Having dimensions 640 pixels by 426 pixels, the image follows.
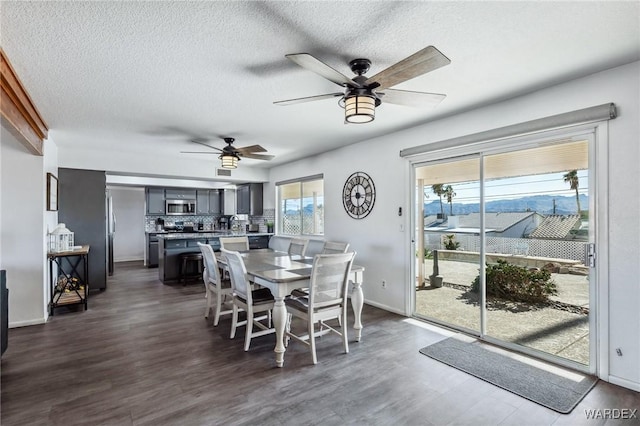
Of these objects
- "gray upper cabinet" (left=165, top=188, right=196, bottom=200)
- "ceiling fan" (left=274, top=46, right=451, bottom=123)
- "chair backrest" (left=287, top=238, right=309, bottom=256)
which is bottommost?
"chair backrest" (left=287, top=238, right=309, bottom=256)

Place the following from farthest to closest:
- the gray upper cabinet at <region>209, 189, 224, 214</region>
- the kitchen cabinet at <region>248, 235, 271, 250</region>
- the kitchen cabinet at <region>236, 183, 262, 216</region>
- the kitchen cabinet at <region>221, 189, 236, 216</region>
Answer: the kitchen cabinet at <region>221, 189, 236, 216</region>
the gray upper cabinet at <region>209, 189, 224, 214</region>
the kitchen cabinet at <region>236, 183, 262, 216</region>
the kitchen cabinet at <region>248, 235, 271, 250</region>

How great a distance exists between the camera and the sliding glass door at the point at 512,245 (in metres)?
2.71

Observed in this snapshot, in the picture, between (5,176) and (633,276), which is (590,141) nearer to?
(633,276)

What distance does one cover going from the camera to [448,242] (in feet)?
12.2

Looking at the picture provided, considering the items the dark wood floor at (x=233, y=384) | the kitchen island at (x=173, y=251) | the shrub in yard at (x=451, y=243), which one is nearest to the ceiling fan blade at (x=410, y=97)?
the shrub in yard at (x=451, y=243)

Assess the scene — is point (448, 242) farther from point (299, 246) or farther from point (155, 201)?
point (155, 201)

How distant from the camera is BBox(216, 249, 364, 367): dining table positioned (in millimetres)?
2754

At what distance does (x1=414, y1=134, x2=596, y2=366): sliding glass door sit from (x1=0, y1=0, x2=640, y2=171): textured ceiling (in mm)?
680

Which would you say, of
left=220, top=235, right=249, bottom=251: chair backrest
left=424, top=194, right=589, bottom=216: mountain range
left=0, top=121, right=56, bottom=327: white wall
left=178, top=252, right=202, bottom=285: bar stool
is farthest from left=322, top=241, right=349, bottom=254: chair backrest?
left=0, top=121, right=56, bottom=327: white wall

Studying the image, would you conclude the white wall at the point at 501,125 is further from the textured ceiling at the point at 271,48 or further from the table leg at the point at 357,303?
the table leg at the point at 357,303

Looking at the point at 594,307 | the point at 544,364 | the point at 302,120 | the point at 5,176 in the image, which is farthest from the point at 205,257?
the point at 594,307

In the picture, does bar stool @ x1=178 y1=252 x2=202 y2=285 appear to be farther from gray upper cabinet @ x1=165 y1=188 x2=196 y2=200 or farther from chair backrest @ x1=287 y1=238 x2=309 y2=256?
gray upper cabinet @ x1=165 y1=188 x2=196 y2=200

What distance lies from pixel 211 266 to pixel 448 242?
2812 mm

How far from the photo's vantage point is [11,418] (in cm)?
199
